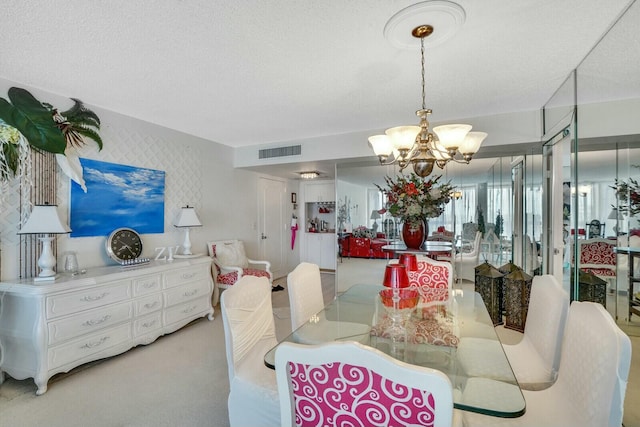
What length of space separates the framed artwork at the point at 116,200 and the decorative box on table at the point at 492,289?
Answer: 408 cm

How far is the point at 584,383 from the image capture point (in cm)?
115

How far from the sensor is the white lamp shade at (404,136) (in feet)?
6.47

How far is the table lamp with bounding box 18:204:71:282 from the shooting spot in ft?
7.91

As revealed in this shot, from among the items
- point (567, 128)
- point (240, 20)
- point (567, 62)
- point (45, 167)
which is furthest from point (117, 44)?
point (567, 128)

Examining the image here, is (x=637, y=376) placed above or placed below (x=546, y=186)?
below

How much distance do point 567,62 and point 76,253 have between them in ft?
15.0

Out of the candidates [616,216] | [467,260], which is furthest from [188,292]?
[616,216]

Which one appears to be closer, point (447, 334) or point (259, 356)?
point (447, 334)

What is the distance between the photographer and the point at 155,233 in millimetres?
3752

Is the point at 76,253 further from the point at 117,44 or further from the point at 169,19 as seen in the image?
the point at 169,19

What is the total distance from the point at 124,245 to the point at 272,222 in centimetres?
306

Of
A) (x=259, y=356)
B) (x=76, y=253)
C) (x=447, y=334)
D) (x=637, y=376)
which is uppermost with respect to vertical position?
(x=76, y=253)

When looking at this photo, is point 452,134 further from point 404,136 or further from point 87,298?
point 87,298

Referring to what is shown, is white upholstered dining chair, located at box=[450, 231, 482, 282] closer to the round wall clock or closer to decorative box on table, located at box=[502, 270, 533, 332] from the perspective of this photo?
decorative box on table, located at box=[502, 270, 533, 332]
